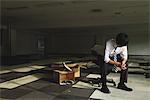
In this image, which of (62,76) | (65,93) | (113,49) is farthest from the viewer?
(62,76)

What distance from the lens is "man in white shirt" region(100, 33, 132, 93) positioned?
3.52 metres

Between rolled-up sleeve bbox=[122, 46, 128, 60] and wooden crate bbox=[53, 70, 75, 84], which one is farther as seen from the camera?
wooden crate bbox=[53, 70, 75, 84]

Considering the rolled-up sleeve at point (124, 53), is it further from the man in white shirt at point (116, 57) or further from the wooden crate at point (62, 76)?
the wooden crate at point (62, 76)

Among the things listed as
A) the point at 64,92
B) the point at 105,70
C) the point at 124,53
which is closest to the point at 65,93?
the point at 64,92

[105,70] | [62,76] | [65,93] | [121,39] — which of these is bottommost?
[65,93]

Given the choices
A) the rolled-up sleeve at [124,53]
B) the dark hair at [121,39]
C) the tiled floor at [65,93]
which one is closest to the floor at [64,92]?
the tiled floor at [65,93]

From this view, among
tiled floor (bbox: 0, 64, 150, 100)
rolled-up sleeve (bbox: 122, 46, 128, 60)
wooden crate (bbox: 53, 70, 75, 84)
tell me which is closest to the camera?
tiled floor (bbox: 0, 64, 150, 100)

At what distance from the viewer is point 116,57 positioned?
377 centimetres

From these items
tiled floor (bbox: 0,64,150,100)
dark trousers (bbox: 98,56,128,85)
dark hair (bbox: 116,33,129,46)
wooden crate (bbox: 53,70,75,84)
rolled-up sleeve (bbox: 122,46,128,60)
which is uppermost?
dark hair (bbox: 116,33,129,46)

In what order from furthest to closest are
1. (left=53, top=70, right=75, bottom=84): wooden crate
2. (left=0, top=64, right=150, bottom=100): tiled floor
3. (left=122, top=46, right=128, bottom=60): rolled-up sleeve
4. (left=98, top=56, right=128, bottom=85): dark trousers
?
(left=53, top=70, right=75, bottom=84): wooden crate → (left=122, top=46, right=128, bottom=60): rolled-up sleeve → (left=98, top=56, right=128, bottom=85): dark trousers → (left=0, top=64, right=150, bottom=100): tiled floor

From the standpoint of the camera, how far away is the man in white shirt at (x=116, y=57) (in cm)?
352

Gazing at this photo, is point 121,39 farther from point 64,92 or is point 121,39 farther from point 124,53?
point 64,92

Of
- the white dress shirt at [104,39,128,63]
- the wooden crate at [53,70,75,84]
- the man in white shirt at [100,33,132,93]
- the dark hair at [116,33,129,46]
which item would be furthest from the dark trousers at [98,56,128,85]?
the wooden crate at [53,70,75,84]

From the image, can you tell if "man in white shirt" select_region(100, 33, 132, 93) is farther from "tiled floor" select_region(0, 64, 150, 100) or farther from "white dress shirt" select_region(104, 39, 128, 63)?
"tiled floor" select_region(0, 64, 150, 100)
